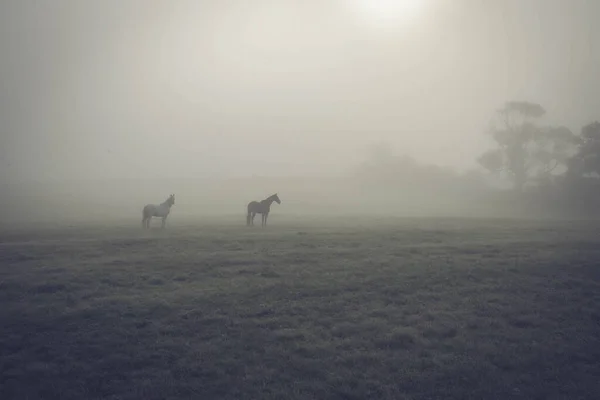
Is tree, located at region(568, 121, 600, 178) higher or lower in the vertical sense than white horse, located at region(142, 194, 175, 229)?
higher

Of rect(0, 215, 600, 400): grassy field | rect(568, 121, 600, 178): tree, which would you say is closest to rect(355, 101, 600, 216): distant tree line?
rect(568, 121, 600, 178): tree

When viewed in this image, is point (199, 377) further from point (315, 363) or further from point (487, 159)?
point (487, 159)

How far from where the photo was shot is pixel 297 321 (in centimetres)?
1712

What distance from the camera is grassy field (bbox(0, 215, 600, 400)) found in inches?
532

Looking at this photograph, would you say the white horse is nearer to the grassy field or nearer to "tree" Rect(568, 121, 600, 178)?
the grassy field

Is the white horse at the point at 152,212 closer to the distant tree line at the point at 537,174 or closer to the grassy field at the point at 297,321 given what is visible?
the grassy field at the point at 297,321

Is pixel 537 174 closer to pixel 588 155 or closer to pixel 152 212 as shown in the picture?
pixel 588 155

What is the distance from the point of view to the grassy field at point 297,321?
1352 cm

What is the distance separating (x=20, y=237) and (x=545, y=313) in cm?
3598

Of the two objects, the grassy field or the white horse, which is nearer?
the grassy field

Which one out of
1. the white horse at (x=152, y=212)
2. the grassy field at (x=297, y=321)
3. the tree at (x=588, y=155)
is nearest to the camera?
the grassy field at (x=297, y=321)

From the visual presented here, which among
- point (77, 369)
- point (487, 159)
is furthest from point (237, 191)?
→ point (77, 369)

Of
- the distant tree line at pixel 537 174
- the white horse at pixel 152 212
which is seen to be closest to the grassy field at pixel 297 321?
the white horse at pixel 152 212

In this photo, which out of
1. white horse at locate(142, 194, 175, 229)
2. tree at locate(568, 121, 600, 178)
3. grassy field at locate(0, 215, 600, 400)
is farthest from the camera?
tree at locate(568, 121, 600, 178)
